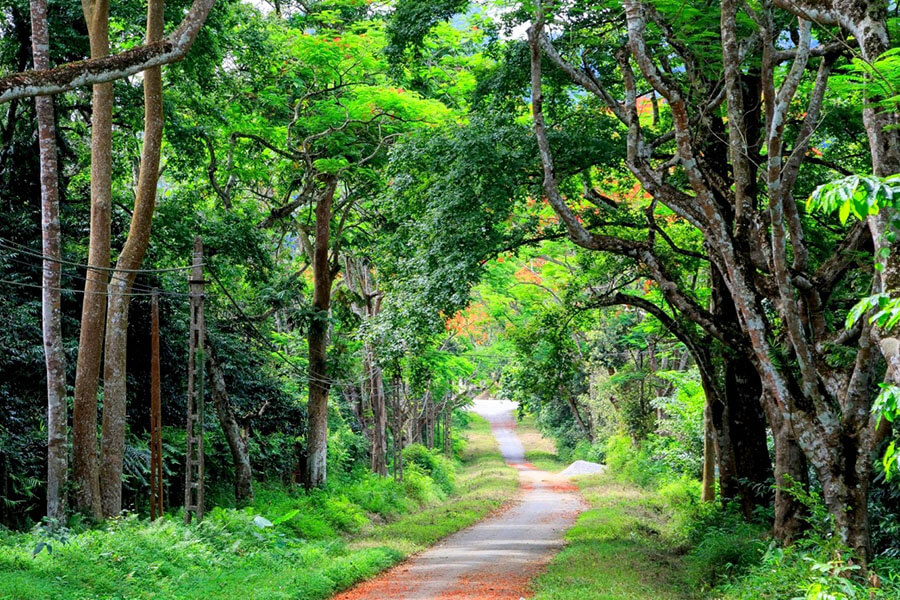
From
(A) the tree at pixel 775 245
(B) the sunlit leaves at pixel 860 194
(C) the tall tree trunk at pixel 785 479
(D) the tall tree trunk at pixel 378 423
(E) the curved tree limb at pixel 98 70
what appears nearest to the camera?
(B) the sunlit leaves at pixel 860 194

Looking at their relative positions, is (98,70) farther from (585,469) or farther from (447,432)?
(447,432)

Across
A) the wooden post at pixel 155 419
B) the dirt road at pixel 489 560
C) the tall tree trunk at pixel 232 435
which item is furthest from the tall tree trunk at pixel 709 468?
the wooden post at pixel 155 419

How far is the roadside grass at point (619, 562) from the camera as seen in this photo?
442 inches

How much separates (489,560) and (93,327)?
8302 millimetres

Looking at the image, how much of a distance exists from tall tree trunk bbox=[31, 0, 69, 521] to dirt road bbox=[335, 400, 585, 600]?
4854mm

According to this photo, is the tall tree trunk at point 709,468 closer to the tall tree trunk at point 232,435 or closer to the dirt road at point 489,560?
the dirt road at point 489,560

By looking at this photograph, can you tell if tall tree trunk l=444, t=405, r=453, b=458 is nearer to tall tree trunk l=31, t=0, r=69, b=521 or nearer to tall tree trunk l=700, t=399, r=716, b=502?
tall tree trunk l=700, t=399, r=716, b=502

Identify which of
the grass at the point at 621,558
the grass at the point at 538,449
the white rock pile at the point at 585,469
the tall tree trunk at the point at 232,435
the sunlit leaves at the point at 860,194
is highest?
the sunlit leaves at the point at 860,194


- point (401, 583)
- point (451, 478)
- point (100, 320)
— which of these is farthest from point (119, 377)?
point (451, 478)

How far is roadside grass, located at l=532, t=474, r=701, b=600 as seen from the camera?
442 inches

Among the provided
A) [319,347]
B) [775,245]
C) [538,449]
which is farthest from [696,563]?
[538,449]

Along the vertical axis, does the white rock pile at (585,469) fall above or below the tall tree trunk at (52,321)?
below

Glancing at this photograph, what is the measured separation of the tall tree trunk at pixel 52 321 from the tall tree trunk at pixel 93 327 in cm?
75

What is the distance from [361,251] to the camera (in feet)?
82.5
